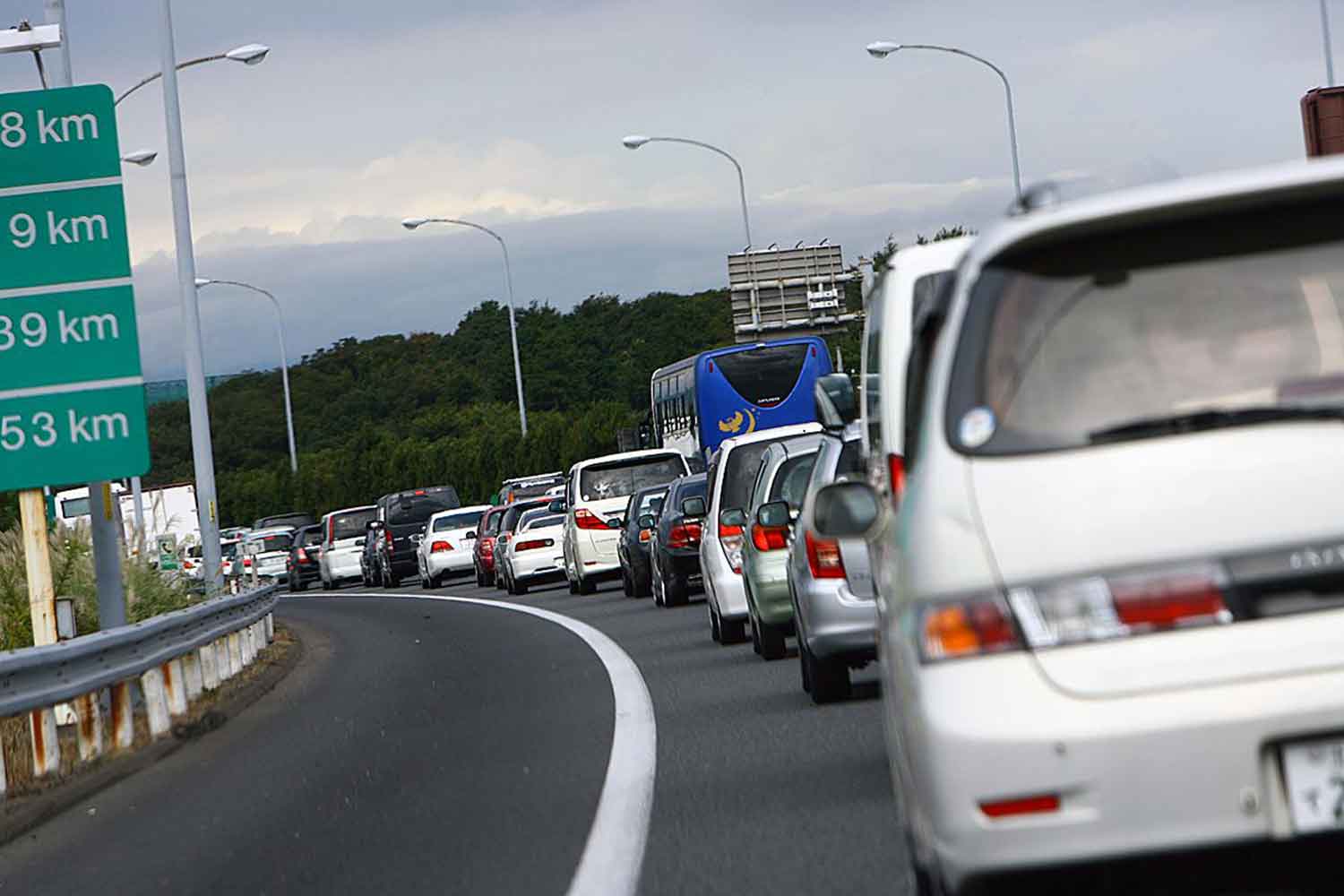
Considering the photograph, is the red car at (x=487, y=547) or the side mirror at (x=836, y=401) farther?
the red car at (x=487, y=547)

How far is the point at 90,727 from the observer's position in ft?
47.6

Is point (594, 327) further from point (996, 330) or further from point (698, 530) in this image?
point (996, 330)

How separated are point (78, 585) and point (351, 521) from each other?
3676 cm

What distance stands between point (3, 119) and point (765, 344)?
114 feet

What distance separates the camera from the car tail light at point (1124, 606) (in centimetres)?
464

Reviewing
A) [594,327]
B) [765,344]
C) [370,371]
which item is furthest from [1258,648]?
[370,371]

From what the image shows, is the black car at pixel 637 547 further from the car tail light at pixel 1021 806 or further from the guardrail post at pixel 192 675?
the car tail light at pixel 1021 806

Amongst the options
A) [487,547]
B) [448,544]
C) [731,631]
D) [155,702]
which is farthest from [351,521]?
[155,702]

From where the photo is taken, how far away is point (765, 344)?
169ft

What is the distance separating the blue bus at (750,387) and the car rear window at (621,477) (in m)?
15.6

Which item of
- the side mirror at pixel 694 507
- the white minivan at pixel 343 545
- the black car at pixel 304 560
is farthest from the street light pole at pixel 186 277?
the black car at pixel 304 560

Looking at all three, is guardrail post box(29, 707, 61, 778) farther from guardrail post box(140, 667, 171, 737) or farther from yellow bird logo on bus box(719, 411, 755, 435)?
yellow bird logo on bus box(719, 411, 755, 435)

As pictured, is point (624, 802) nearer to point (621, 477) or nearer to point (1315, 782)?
point (1315, 782)

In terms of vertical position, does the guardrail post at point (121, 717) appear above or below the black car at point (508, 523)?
below
